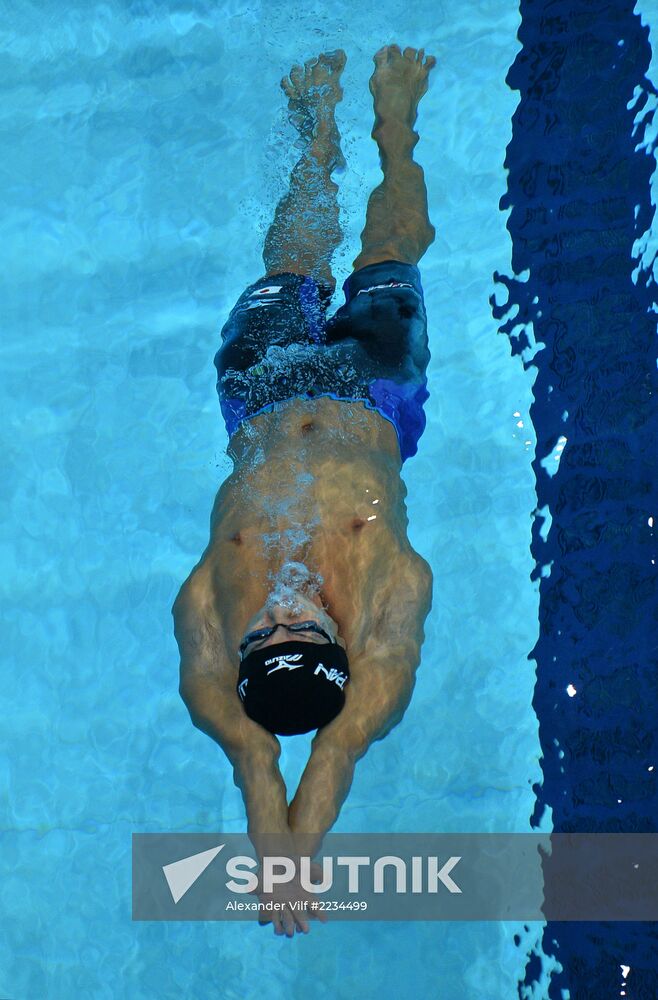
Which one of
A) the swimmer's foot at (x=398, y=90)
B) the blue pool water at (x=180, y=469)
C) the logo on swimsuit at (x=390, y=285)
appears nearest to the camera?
the blue pool water at (x=180, y=469)

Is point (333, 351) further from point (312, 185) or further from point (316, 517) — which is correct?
point (312, 185)

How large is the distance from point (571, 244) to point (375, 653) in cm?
192

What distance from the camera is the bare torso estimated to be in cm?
287

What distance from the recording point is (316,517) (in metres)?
2.98

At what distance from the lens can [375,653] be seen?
9.26 ft

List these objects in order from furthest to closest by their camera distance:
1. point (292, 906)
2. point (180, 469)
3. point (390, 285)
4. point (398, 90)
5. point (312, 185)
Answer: point (398, 90) < point (312, 185) < point (180, 469) < point (390, 285) < point (292, 906)

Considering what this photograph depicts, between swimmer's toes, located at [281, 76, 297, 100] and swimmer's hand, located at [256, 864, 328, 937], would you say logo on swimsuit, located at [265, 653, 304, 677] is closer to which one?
swimmer's hand, located at [256, 864, 328, 937]

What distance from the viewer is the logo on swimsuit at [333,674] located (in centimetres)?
246

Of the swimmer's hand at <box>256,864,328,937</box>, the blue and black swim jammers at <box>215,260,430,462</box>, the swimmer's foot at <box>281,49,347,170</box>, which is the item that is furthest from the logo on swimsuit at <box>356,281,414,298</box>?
the swimmer's hand at <box>256,864,328,937</box>

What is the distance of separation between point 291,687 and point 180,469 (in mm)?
1651

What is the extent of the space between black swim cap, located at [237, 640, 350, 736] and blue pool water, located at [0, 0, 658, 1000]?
1.06 m

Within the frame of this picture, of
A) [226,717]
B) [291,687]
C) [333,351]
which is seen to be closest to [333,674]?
[291,687]

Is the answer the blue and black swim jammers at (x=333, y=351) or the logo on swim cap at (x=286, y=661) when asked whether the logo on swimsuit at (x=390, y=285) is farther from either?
the logo on swim cap at (x=286, y=661)

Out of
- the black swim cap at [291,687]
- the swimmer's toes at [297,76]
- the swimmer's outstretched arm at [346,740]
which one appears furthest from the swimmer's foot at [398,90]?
the black swim cap at [291,687]
